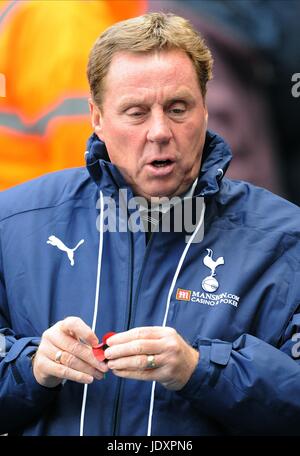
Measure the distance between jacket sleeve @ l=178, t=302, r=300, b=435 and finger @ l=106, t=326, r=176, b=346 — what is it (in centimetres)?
13

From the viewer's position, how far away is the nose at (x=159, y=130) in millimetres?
2164

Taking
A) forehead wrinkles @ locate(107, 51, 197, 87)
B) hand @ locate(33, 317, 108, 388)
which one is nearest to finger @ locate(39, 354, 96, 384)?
hand @ locate(33, 317, 108, 388)

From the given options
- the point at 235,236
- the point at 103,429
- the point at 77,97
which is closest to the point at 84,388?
the point at 103,429

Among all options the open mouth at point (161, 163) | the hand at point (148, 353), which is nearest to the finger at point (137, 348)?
the hand at point (148, 353)

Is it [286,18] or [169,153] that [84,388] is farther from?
[286,18]

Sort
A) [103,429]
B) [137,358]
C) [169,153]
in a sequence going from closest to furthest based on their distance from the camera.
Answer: [137,358] → [103,429] → [169,153]

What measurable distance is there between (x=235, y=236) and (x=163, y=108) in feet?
1.24

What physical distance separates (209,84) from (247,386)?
1.37 meters

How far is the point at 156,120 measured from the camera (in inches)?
86.3

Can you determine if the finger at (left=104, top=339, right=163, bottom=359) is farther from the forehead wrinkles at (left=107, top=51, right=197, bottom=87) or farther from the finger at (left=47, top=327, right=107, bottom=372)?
the forehead wrinkles at (left=107, top=51, right=197, bottom=87)

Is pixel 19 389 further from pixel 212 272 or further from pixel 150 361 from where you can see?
pixel 212 272

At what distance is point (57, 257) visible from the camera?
2230mm

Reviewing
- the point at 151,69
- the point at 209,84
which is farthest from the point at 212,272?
the point at 209,84

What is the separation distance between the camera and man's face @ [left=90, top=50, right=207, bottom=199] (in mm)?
2193
